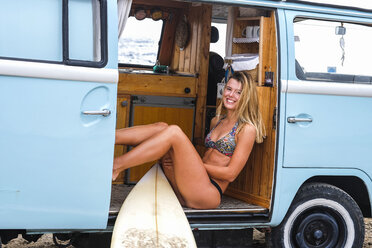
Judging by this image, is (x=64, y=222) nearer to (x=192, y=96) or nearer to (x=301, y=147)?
(x=301, y=147)

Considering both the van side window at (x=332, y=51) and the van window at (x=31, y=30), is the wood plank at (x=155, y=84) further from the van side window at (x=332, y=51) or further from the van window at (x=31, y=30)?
the van window at (x=31, y=30)

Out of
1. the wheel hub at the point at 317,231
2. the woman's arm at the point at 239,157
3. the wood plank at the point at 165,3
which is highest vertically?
the wood plank at the point at 165,3

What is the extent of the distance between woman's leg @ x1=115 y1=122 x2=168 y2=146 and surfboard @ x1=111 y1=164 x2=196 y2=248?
363 mm

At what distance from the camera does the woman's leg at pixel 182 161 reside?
4953 mm

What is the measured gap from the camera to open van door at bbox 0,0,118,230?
4.30m

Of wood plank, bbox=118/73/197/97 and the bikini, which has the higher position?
wood plank, bbox=118/73/197/97

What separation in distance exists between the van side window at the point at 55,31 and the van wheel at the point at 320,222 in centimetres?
211

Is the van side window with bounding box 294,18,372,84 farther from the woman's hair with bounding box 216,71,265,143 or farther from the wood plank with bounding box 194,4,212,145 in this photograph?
the wood plank with bounding box 194,4,212,145

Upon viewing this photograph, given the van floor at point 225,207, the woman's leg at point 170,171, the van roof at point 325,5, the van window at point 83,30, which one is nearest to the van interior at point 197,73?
the van floor at point 225,207

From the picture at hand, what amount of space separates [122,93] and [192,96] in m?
0.74

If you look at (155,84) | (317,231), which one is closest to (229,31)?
(155,84)

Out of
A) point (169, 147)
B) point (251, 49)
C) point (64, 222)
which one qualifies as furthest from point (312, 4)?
point (64, 222)

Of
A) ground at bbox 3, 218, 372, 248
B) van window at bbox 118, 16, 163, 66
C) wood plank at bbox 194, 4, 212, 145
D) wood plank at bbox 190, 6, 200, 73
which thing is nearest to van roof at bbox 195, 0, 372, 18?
wood plank at bbox 194, 4, 212, 145

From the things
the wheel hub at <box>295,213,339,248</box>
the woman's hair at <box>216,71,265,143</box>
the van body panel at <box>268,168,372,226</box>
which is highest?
the woman's hair at <box>216,71,265,143</box>
